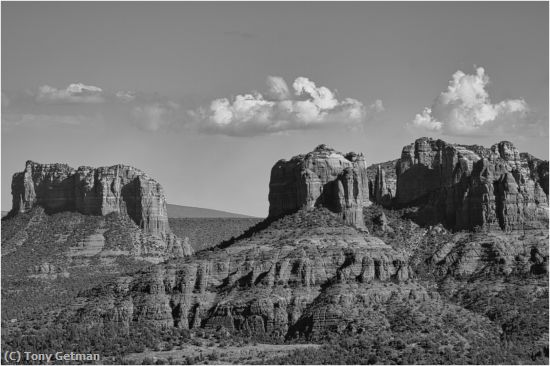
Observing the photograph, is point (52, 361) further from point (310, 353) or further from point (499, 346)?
point (499, 346)

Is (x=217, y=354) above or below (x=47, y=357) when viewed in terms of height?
above

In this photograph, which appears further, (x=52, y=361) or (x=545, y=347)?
(x=545, y=347)

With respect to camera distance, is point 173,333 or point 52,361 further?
point 173,333

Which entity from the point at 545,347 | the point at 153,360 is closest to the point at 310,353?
the point at 153,360

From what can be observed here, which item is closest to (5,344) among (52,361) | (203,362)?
(52,361)

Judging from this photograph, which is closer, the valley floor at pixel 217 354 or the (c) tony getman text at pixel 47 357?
the (c) tony getman text at pixel 47 357

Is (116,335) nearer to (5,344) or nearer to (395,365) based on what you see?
(5,344)

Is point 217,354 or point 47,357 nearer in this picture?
point 47,357

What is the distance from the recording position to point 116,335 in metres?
197

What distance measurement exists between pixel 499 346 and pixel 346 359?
20.5 metres

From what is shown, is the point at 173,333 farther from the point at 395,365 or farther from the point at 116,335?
the point at 395,365

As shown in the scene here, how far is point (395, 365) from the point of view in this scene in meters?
184

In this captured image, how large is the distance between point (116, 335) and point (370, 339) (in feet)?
96.9

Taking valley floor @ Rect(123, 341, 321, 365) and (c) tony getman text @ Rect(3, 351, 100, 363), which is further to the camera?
valley floor @ Rect(123, 341, 321, 365)
